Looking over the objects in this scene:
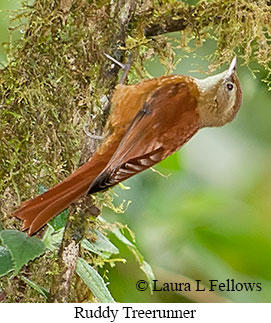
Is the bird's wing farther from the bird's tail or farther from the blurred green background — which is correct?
the blurred green background

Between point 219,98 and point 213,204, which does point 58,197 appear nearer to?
point 219,98

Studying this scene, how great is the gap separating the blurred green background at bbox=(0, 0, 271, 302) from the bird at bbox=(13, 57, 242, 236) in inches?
10.9

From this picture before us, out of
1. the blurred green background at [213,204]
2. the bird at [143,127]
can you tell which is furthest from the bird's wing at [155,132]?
the blurred green background at [213,204]

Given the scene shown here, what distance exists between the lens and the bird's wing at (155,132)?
0.87m

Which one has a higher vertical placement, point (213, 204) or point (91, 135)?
point (91, 135)

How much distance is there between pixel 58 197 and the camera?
87 centimetres

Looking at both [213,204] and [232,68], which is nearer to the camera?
[232,68]

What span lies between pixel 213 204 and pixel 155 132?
417mm

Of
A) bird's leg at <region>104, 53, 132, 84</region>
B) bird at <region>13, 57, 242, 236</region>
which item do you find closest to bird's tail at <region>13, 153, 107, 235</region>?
bird at <region>13, 57, 242, 236</region>

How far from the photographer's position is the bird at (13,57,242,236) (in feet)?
2.85

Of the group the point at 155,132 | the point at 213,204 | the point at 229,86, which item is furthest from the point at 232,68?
the point at 213,204

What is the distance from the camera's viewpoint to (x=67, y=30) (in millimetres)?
952

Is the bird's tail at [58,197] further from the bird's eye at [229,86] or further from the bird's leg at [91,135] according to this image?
the bird's eye at [229,86]

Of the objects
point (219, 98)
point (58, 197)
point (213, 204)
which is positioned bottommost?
point (213, 204)
